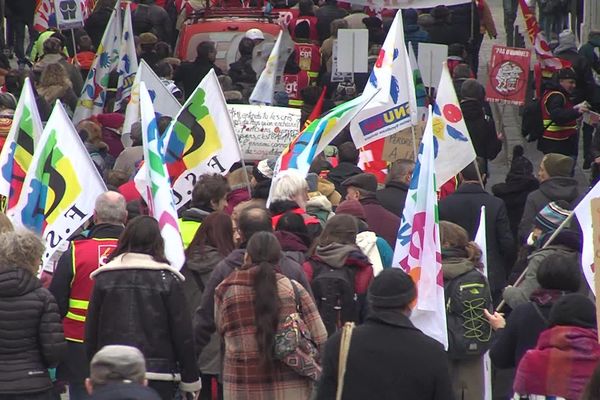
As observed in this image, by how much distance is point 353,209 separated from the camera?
9.95 metres

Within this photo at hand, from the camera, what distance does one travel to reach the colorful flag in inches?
355

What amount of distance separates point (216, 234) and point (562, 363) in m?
2.38

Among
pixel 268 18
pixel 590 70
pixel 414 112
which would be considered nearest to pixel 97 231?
pixel 414 112

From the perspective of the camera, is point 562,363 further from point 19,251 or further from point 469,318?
point 19,251

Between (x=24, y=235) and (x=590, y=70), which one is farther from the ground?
(x=24, y=235)

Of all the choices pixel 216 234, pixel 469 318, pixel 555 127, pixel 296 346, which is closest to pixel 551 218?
pixel 469 318

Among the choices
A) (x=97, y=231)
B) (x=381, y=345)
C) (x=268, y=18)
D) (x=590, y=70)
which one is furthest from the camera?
(x=268, y=18)

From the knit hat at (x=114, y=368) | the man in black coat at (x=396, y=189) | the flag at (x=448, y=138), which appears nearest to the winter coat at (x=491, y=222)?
the man in black coat at (x=396, y=189)

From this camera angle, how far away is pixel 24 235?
8.20 m

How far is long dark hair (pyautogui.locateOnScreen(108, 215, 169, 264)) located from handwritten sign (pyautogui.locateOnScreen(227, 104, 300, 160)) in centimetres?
525

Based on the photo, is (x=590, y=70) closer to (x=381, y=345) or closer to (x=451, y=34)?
(x=451, y=34)

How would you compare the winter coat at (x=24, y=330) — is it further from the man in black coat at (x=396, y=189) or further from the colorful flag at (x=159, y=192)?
the man in black coat at (x=396, y=189)

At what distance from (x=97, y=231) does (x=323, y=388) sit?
2170 millimetres

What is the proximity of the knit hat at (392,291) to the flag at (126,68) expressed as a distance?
953 cm
